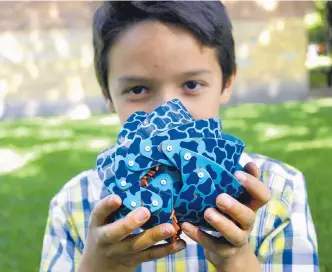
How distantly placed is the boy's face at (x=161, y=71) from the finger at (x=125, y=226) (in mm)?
430

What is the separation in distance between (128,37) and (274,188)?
2.06ft

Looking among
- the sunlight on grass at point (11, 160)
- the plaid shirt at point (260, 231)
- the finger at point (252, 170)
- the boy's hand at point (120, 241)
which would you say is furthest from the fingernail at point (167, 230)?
the sunlight on grass at point (11, 160)

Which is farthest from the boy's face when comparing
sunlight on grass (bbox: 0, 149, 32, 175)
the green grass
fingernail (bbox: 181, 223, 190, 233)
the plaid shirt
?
sunlight on grass (bbox: 0, 149, 32, 175)

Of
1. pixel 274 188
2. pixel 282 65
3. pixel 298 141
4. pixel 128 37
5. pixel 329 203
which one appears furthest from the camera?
pixel 282 65

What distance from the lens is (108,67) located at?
5.82 ft

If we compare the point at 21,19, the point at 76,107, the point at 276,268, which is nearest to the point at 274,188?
the point at 276,268

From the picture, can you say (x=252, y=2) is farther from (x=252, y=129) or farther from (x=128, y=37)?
(x=128, y=37)

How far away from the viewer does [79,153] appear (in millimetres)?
5574

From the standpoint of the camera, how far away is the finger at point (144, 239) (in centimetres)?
119

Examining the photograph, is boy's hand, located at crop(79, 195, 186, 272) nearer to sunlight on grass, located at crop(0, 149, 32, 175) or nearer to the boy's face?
the boy's face

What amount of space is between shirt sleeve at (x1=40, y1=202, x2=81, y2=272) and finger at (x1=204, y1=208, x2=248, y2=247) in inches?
26.8

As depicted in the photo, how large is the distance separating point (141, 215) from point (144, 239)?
0.29ft

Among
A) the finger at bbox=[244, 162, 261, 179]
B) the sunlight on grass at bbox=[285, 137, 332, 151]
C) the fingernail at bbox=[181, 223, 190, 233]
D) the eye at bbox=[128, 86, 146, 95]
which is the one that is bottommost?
the fingernail at bbox=[181, 223, 190, 233]

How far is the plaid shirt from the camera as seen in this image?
5.78 ft
